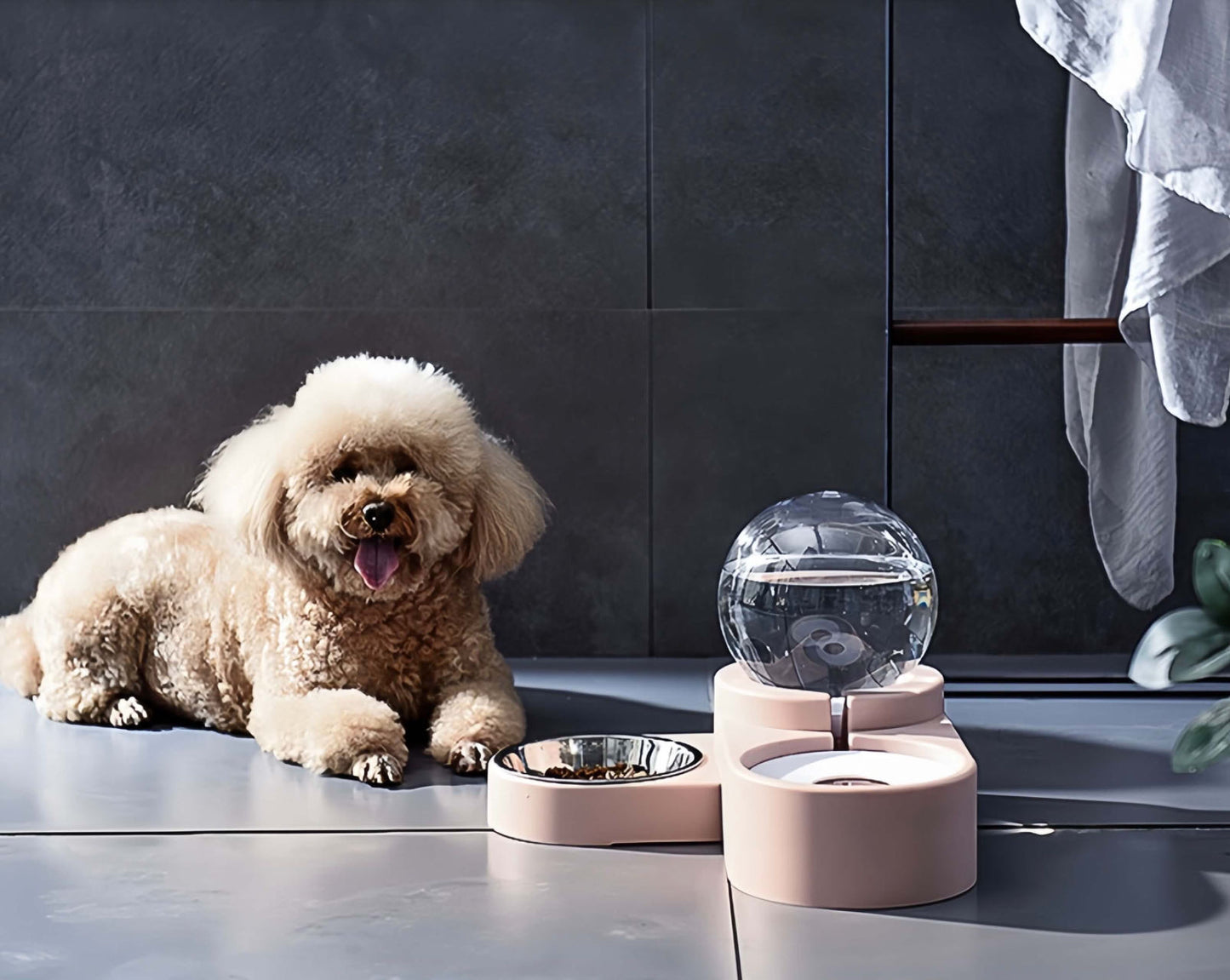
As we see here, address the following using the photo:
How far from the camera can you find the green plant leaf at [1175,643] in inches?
30.1

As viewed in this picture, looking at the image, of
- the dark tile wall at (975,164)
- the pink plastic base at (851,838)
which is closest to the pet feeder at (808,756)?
the pink plastic base at (851,838)

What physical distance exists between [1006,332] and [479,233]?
0.84m

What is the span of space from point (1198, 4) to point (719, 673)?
3.00 feet

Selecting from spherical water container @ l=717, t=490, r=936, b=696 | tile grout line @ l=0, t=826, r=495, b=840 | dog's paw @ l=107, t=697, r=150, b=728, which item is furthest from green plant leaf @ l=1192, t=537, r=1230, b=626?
dog's paw @ l=107, t=697, r=150, b=728

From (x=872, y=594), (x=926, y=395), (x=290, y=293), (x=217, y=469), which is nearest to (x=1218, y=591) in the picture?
(x=872, y=594)

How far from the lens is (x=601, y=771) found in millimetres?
1540

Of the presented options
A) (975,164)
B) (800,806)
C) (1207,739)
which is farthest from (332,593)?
(975,164)

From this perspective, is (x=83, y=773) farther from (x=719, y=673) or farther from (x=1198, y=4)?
(x=1198, y=4)

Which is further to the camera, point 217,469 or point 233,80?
point 233,80

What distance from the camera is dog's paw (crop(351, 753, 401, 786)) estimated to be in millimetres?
1619

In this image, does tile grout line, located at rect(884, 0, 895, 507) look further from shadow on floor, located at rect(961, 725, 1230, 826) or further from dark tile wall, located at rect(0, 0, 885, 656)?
shadow on floor, located at rect(961, 725, 1230, 826)

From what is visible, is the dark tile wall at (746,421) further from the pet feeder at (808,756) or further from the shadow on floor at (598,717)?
the pet feeder at (808,756)

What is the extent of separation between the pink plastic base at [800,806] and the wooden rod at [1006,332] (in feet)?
1.92

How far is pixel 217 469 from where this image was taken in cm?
181
